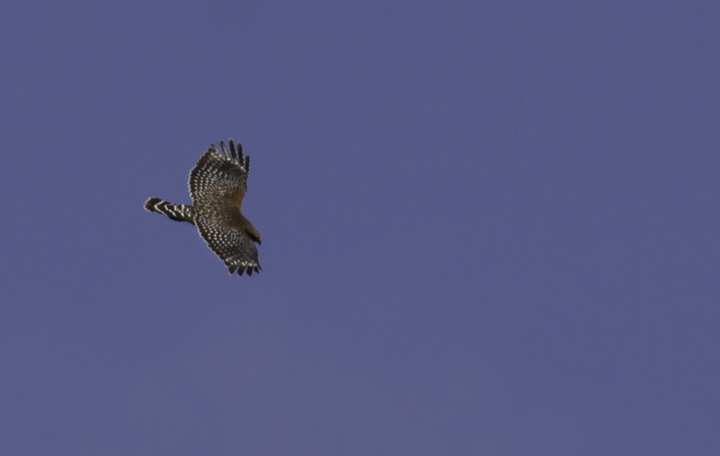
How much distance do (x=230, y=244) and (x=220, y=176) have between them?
18.2 feet

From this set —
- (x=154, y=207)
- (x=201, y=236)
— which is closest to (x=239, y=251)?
(x=201, y=236)

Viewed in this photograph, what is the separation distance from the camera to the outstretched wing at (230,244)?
54.1m

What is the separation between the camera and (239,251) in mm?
54688

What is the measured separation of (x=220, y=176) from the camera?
59656 mm

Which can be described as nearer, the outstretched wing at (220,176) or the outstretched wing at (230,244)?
the outstretched wing at (230,244)

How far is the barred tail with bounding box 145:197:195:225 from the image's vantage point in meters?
57.5

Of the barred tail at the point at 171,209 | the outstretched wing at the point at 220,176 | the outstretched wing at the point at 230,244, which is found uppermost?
the outstretched wing at the point at 220,176

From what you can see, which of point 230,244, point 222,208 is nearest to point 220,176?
point 222,208

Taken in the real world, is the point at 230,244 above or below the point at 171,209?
below

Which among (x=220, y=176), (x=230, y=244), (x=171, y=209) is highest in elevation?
(x=220, y=176)

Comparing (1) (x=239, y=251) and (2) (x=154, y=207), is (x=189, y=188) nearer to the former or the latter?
(2) (x=154, y=207)

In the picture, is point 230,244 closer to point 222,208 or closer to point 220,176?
point 222,208

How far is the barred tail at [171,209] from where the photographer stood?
2263 inches

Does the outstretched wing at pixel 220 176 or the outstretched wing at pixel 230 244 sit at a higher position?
the outstretched wing at pixel 220 176
